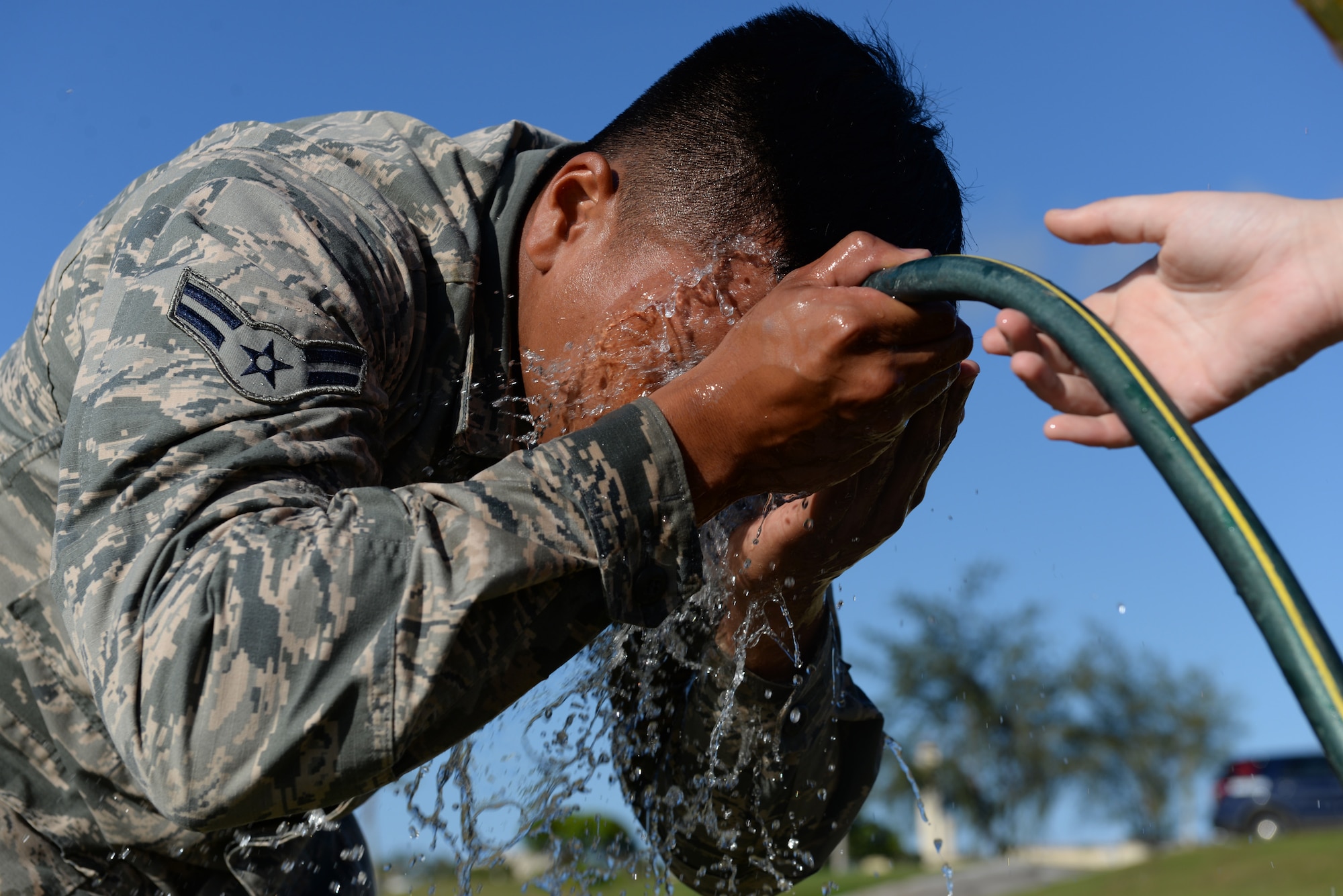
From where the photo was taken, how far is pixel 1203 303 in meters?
2.08

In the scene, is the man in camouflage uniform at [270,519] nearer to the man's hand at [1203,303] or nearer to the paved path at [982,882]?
the man's hand at [1203,303]

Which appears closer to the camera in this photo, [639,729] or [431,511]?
[431,511]

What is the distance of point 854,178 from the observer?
3125 millimetres

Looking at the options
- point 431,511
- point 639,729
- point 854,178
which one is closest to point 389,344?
point 431,511

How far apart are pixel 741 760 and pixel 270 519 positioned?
1897 mm

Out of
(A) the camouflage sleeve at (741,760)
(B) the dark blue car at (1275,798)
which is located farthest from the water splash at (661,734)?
(B) the dark blue car at (1275,798)

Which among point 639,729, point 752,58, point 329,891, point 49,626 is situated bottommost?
point 329,891

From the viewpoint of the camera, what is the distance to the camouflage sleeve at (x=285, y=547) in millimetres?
1937

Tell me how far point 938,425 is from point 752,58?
1.22m

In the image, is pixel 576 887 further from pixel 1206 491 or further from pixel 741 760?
pixel 1206 491

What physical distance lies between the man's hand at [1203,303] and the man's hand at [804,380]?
0.55 ft

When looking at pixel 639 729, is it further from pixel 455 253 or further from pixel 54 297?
pixel 54 297

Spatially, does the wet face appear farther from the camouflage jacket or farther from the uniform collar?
the camouflage jacket

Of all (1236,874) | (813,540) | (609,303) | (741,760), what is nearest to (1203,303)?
(813,540)
